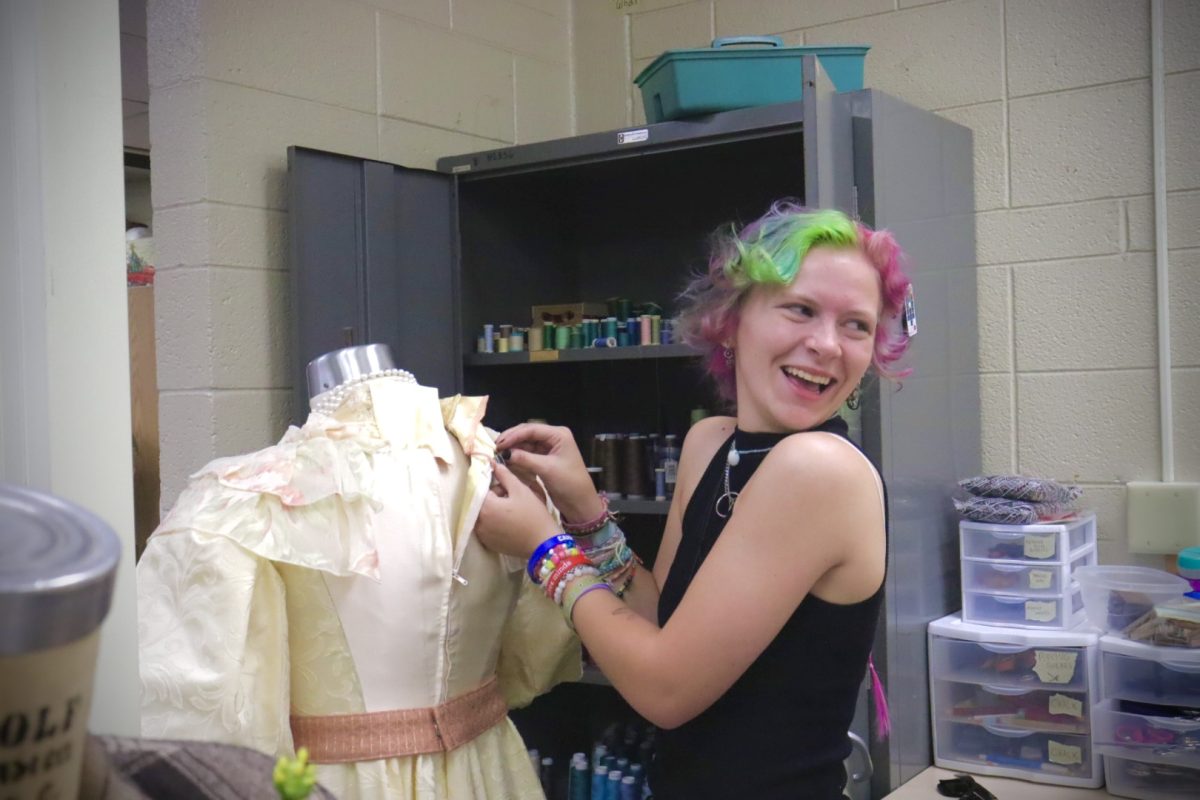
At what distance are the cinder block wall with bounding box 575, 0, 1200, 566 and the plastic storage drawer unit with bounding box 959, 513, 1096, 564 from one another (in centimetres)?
13

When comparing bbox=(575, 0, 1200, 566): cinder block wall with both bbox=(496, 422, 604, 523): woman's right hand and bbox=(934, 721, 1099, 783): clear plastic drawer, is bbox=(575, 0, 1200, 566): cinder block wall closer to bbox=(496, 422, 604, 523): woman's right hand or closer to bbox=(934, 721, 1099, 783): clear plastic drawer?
bbox=(934, 721, 1099, 783): clear plastic drawer

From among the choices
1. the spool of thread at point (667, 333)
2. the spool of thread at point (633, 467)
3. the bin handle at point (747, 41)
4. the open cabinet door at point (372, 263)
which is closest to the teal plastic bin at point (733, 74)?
the bin handle at point (747, 41)

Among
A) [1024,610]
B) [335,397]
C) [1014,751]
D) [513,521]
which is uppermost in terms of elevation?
[335,397]

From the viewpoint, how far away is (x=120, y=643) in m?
0.58

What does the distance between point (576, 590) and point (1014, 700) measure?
1.32 m

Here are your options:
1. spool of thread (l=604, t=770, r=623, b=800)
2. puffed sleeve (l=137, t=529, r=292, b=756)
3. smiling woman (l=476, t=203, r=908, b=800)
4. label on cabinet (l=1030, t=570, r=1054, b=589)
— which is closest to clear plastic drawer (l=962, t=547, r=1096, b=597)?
label on cabinet (l=1030, t=570, r=1054, b=589)

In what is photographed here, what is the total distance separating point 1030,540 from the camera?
7.39 ft

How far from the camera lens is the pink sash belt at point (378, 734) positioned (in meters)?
1.37

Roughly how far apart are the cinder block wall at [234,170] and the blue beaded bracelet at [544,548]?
3.77 ft

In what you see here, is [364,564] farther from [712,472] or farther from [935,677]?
[935,677]

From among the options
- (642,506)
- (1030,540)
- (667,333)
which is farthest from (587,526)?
(1030,540)

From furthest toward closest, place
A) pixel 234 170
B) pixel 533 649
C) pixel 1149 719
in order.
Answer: pixel 234 170
pixel 1149 719
pixel 533 649

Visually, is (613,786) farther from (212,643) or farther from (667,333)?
(212,643)

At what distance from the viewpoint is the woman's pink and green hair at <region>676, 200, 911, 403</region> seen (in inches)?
53.5
